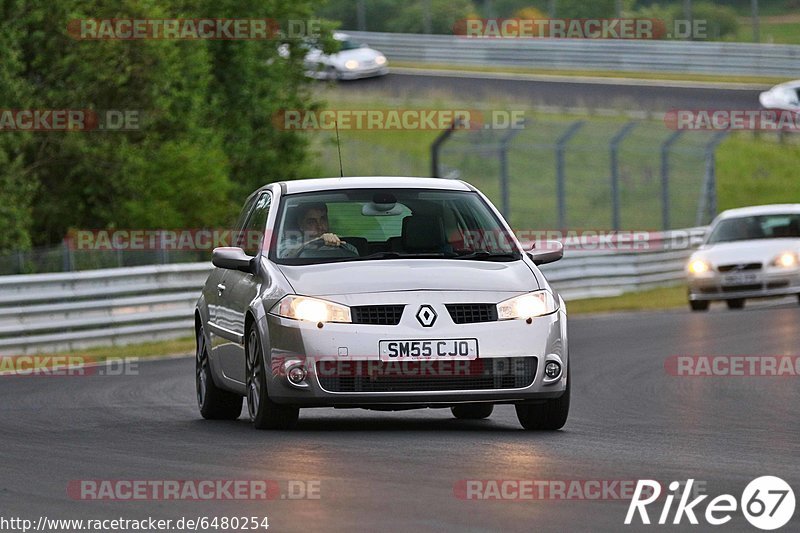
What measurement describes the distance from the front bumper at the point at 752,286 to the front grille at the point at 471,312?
16.4m

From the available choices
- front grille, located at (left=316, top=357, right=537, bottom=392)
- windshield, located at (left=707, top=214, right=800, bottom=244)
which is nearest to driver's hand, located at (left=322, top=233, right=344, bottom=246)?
front grille, located at (left=316, top=357, right=537, bottom=392)

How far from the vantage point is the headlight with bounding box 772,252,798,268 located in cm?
2670

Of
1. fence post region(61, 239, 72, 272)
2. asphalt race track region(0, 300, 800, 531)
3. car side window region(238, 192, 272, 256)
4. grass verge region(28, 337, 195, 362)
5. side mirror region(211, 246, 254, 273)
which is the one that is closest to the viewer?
asphalt race track region(0, 300, 800, 531)

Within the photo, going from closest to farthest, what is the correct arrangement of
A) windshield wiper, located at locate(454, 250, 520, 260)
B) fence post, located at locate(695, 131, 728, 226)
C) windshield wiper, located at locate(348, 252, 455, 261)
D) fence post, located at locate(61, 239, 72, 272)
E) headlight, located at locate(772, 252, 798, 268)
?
1. windshield wiper, located at locate(348, 252, 455, 261)
2. windshield wiper, located at locate(454, 250, 520, 260)
3. fence post, located at locate(61, 239, 72, 272)
4. headlight, located at locate(772, 252, 798, 268)
5. fence post, located at locate(695, 131, 728, 226)

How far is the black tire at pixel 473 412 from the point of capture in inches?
505

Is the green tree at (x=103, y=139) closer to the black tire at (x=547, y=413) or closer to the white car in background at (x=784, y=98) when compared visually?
the black tire at (x=547, y=413)

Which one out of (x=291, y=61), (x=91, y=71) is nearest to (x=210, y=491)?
(x=91, y=71)

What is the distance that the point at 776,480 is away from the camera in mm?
8773

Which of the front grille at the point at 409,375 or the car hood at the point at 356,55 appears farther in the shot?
the car hood at the point at 356,55

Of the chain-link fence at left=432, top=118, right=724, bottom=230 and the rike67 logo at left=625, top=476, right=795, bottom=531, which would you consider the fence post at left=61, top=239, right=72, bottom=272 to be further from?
the rike67 logo at left=625, top=476, right=795, bottom=531

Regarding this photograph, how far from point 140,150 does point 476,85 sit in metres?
24.6

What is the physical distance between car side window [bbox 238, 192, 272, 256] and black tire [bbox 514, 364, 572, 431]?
80.3 inches

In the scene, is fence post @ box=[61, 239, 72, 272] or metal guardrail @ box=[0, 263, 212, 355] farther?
fence post @ box=[61, 239, 72, 272]

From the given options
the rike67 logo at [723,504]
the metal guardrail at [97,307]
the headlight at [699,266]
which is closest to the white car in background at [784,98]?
the headlight at [699,266]
